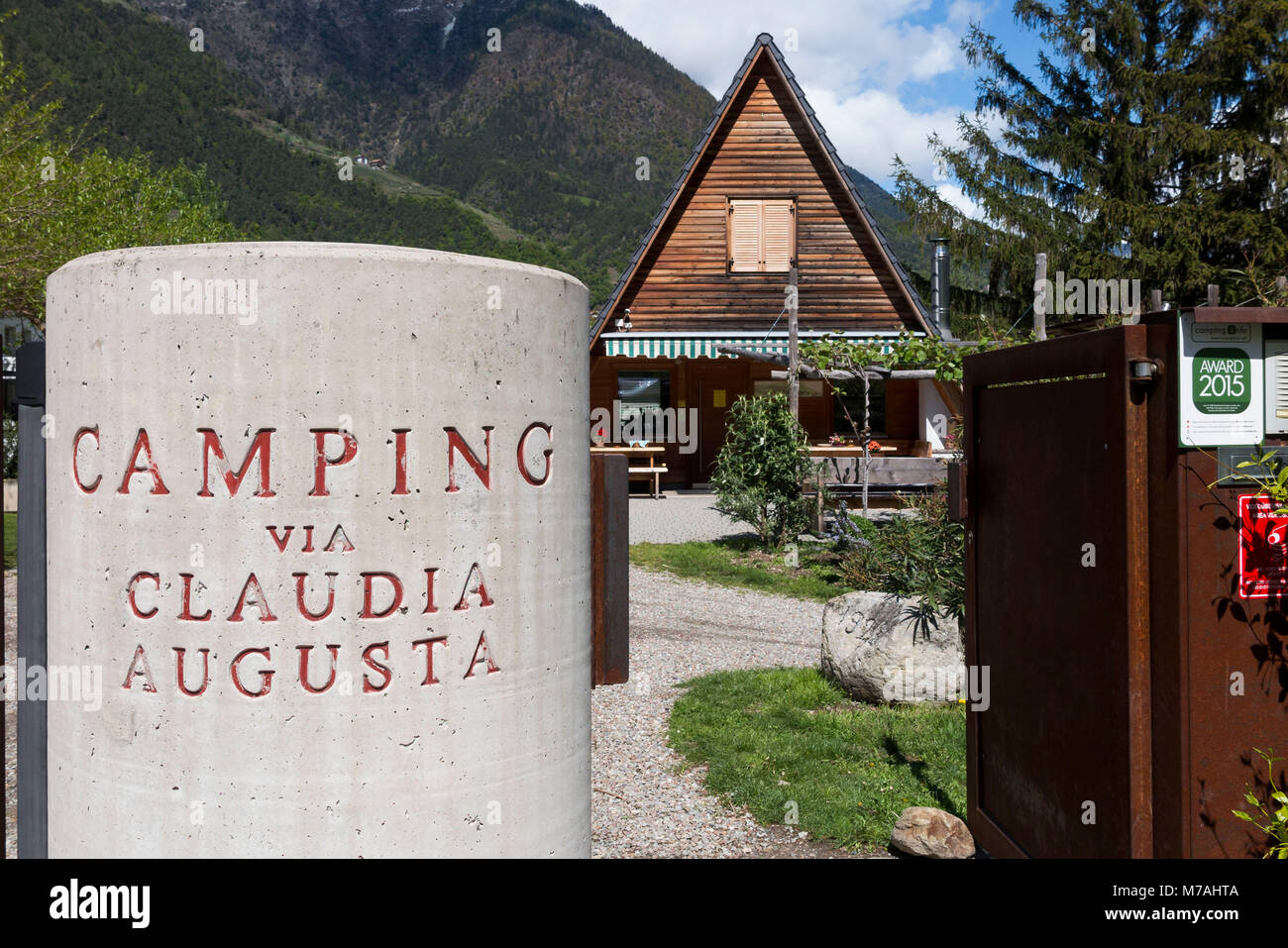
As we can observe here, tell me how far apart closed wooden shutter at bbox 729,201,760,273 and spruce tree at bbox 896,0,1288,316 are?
11.7 feet

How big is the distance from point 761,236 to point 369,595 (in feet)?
62.3

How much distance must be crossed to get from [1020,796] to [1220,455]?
1.52 m

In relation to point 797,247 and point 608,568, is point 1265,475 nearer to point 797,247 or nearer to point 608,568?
point 608,568

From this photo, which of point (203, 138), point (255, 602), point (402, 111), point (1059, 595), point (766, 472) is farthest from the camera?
point (402, 111)

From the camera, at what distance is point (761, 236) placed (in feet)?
66.4

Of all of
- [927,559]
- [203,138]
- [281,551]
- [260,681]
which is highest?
[203,138]

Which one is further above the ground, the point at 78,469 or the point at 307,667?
the point at 78,469

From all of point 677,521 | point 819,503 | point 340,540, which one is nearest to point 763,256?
point 677,521

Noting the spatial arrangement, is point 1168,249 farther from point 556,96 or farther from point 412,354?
point 556,96

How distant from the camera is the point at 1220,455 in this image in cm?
242

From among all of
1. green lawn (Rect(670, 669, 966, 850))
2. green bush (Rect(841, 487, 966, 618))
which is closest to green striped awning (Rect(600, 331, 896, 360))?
green bush (Rect(841, 487, 966, 618))

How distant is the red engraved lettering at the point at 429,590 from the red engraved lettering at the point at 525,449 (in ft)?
1.08

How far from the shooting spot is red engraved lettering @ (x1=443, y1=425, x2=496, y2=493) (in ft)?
7.51
